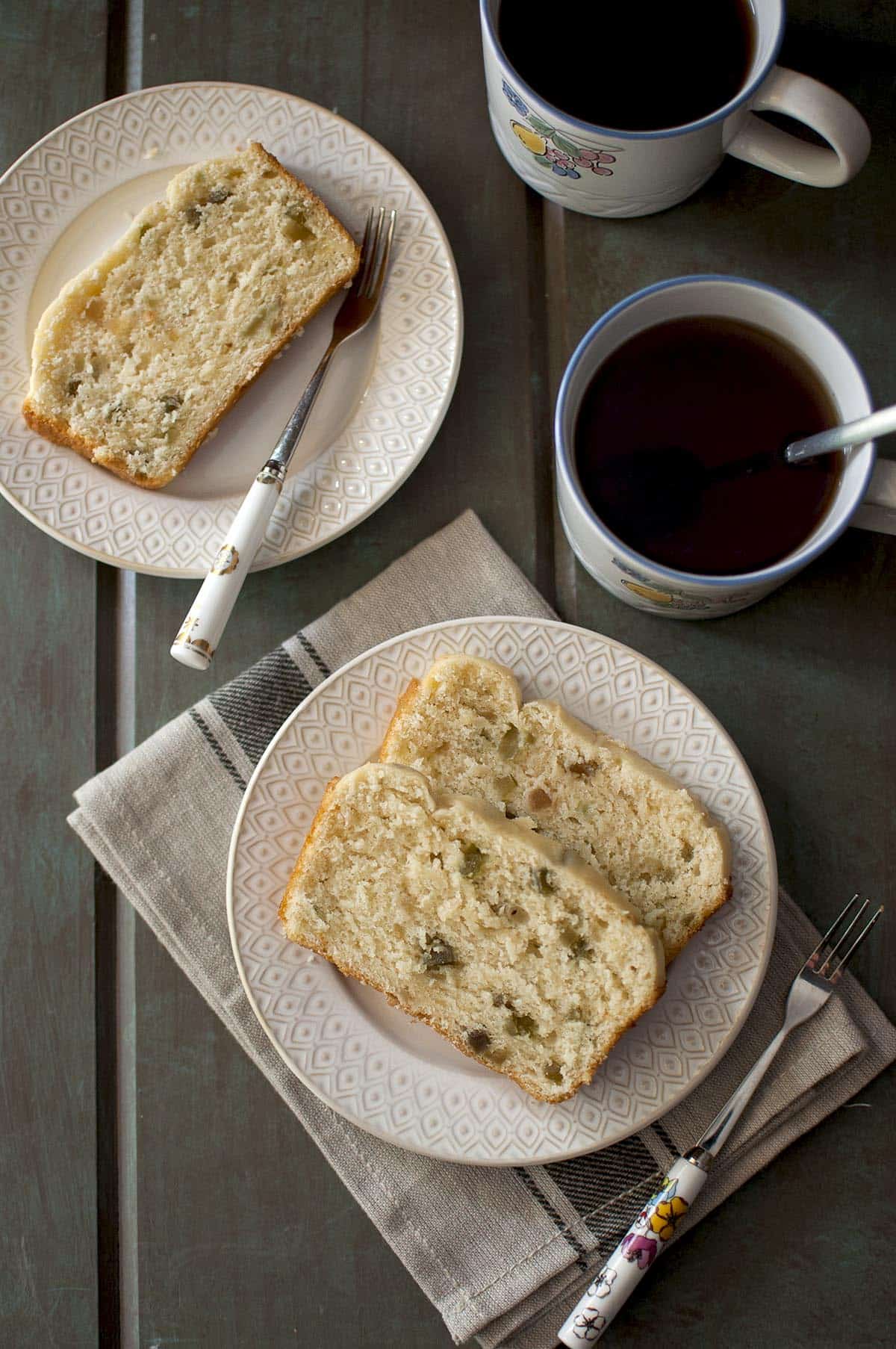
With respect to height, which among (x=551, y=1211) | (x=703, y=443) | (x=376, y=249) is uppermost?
(x=376, y=249)

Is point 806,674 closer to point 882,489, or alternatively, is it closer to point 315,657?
point 882,489

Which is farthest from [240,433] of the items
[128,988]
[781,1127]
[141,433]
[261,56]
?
[781,1127]

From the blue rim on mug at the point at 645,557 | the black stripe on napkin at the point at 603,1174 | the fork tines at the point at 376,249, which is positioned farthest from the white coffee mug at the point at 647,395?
the black stripe on napkin at the point at 603,1174

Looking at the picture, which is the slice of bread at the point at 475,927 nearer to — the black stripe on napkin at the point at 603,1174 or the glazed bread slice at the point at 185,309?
the black stripe on napkin at the point at 603,1174

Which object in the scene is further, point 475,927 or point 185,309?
point 185,309

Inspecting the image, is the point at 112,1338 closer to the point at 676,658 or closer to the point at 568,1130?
the point at 568,1130

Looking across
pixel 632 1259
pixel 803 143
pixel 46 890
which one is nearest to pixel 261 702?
pixel 46 890
